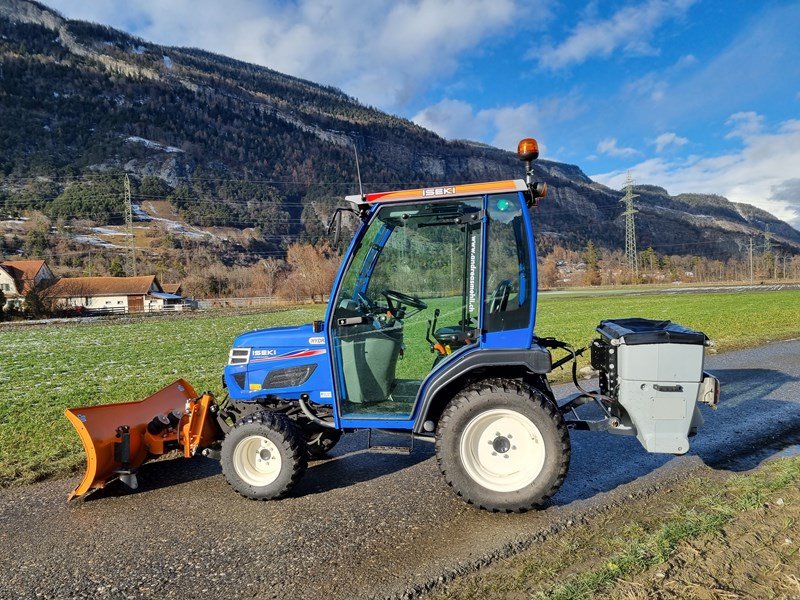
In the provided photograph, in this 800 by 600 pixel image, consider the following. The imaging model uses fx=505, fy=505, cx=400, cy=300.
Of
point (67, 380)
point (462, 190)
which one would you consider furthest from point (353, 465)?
point (67, 380)

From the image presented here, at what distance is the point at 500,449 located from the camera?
3.91 m

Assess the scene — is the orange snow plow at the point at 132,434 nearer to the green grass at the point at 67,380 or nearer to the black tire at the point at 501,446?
the green grass at the point at 67,380

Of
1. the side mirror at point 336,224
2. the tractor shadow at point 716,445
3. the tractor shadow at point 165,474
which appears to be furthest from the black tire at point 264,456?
the tractor shadow at point 716,445

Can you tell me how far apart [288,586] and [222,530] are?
927 mm

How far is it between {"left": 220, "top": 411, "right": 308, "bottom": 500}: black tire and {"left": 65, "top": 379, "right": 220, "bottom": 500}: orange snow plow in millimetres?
463

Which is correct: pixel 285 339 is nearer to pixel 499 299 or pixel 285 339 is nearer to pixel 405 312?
pixel 405 312

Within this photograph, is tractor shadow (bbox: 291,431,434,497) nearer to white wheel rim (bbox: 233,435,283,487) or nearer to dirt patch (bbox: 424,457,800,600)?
white wheel rim (bbox: 233,435,283,487)

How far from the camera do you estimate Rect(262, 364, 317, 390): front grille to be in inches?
169

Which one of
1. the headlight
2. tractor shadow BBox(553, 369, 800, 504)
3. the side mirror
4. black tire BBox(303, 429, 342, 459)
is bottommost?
tractor shadow BBox(553, 369, 800, 504)

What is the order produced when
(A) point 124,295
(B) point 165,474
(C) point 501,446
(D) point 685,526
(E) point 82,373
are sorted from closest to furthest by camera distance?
Answer: (D) point 685,526 < (C) point 501,446 < (B) point 165,474 < (E) point 82,373 < (A) point 124,295

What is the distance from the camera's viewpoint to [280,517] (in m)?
3.78

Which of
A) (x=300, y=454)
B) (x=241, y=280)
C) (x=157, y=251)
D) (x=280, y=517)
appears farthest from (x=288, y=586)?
(x=157, y=251)

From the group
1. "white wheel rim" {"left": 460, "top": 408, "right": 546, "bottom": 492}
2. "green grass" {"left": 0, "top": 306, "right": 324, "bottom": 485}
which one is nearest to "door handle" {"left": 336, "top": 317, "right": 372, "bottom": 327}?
"white wheel rim" {"left": 460, "top": 408, "right": 546, "bottom": 492}

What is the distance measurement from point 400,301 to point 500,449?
4.79 ft
